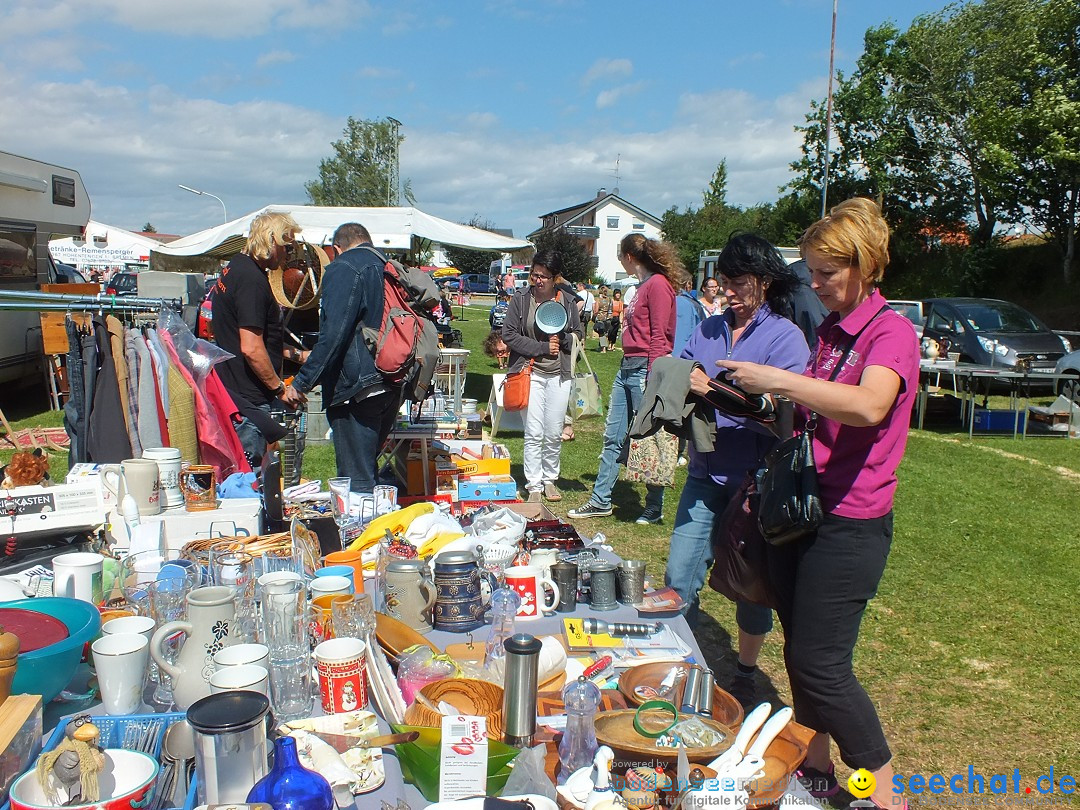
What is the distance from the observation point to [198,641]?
1753mm

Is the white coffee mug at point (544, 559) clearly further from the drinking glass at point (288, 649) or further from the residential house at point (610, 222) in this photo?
the residential house at point (610, 222)

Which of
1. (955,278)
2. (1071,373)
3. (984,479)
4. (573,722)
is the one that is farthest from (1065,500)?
(955,278)

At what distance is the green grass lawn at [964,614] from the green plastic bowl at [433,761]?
204 centimetres

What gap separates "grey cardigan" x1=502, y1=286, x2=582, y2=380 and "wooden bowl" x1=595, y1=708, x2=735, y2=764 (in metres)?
4.02

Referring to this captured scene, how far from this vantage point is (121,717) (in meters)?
1.63

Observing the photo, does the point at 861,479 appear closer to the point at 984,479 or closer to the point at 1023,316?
the point at 984,479

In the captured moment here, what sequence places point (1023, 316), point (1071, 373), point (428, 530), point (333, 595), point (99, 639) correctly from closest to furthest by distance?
1. point (99, 639)
2. point (333, 595)
3. point (428, 530)
4. point (1071, 373)
5. point (1023, 316)

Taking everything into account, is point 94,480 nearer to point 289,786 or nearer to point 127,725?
point 127,725

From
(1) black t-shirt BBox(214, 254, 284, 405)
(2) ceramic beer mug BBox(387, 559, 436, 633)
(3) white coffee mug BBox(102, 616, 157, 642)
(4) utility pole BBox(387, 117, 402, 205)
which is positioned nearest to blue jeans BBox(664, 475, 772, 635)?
(2) ceramic beer mug BBox(387, 559, 436, 633)

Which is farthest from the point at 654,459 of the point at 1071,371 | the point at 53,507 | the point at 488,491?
the point at 1071,371

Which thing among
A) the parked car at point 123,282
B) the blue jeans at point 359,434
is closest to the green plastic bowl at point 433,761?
the blue jeans at point 359,434

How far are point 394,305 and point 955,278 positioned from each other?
82.8 feet

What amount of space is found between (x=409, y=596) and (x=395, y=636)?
8.7 inches

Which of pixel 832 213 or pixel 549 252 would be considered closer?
pixel 832 213
